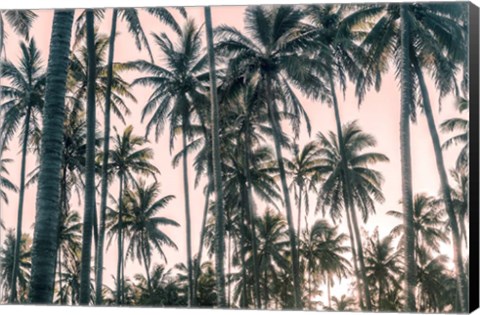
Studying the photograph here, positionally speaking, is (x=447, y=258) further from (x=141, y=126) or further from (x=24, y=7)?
(x=24, y=7)

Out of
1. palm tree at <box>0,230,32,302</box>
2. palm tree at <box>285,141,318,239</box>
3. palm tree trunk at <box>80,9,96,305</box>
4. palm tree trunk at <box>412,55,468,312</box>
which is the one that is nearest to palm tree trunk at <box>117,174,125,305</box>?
palm tree trunk at <box>80,9,96,305</box>

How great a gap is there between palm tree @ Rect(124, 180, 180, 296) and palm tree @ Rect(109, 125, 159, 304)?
132 millimetres

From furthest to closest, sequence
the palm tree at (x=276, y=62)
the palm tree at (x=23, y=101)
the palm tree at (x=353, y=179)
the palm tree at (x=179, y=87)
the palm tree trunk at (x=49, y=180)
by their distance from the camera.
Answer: the palm tree at (x=23, y=101) → the palm tree at (x=179, y=87) → the palm tree trunk at (x=49, y=180) → the palm tree at (x=276, y=62) → the palm tree at (x=353, y=179)

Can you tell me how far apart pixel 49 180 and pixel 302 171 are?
3.36m

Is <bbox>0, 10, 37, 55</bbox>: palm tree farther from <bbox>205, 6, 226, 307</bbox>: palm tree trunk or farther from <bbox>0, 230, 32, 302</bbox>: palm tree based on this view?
<bbox>0, 230, 32, 302</bbox>: palm tree

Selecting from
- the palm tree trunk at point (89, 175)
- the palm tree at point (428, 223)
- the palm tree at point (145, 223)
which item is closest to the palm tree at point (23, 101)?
the palm tree trunk at point (89, 175)

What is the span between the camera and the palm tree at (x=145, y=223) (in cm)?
1409

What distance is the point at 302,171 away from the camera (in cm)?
1398

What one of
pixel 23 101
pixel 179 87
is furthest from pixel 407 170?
pixel 23 101

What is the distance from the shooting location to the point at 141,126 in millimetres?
14375

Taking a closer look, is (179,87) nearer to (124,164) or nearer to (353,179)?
(124,164)

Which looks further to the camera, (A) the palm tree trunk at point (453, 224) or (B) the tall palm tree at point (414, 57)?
(B) the tall palm tree at point (414, 57)

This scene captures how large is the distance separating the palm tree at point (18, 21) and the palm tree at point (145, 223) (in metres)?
2.73

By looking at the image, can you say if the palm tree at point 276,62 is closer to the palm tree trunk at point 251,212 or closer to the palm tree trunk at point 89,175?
the palm tree trunk at point 251,212
